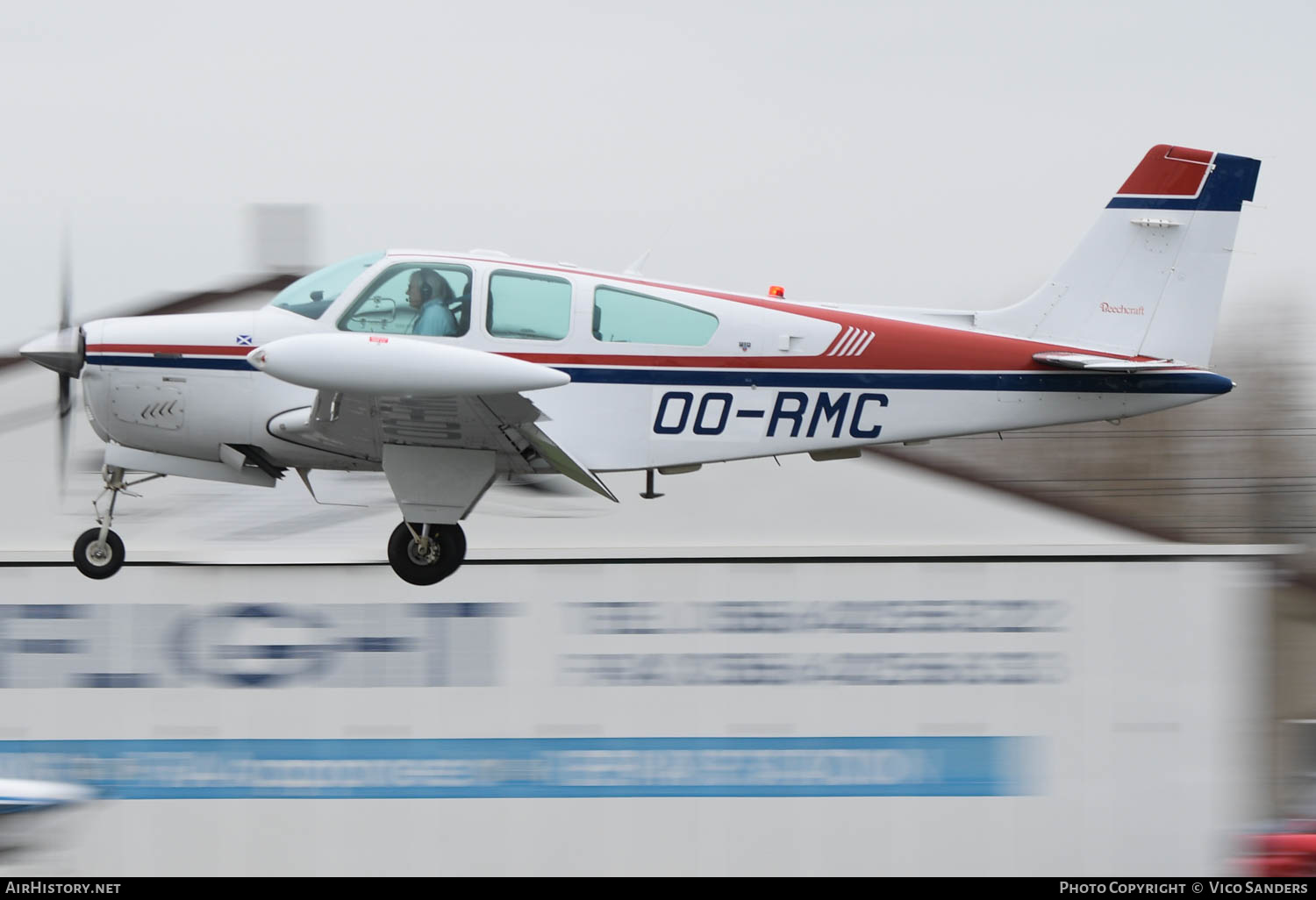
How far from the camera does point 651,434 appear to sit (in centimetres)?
789

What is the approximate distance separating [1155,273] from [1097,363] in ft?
2.66

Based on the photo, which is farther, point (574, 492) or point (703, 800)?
point (574, 492)

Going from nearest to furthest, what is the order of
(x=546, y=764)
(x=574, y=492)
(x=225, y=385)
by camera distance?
(x=225, y=385) → (x=546, y=764) → (x=574, y=492)

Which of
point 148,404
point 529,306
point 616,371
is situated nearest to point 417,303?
point 529,306

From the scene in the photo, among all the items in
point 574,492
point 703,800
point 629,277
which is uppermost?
point 629,277

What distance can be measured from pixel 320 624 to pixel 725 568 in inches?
111

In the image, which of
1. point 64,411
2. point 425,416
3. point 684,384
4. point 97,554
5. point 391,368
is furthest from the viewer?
point 97,554

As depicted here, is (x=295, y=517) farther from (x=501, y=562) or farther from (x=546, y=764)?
(x=546, y=764)

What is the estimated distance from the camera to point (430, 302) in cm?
744

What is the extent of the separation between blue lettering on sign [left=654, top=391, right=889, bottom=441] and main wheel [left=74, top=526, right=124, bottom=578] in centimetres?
329

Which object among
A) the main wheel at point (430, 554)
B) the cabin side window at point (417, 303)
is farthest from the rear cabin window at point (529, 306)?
the main wheel at point (430, 554)

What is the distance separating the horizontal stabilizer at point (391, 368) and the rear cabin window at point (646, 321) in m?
1.13

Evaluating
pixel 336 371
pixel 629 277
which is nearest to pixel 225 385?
pixel 336 371

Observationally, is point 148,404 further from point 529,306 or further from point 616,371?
point 616,371
